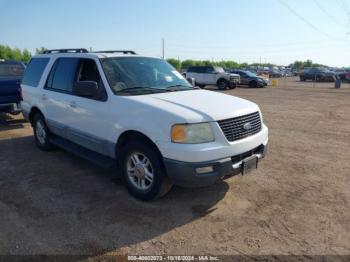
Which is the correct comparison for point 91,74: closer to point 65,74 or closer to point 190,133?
point 65,74

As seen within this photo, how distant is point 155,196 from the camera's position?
4.40m

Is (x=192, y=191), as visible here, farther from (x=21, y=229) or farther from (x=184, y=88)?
(x=21, y=229)

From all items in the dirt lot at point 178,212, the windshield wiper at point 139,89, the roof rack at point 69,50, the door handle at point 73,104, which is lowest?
the dirt lot at point 178,212

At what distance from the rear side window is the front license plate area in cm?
448

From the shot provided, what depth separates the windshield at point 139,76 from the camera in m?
4.95

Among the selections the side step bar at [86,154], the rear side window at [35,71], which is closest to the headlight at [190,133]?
the side step bar at [86,154]

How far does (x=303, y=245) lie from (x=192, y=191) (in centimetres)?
177

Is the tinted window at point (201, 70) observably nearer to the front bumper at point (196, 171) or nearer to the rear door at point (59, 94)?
the rear door at point (59, 94)

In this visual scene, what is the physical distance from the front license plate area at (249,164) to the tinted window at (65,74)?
3.16 m

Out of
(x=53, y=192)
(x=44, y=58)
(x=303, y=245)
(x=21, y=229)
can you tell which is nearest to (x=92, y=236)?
(x=21, y=229)

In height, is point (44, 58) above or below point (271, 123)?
above

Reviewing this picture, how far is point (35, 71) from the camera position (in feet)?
23.3

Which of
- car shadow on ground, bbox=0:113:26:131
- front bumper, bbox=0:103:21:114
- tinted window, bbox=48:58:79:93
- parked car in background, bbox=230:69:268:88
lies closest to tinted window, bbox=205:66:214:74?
parked car in background, bbox=230:69:268:88

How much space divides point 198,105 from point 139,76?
1.27 meters
